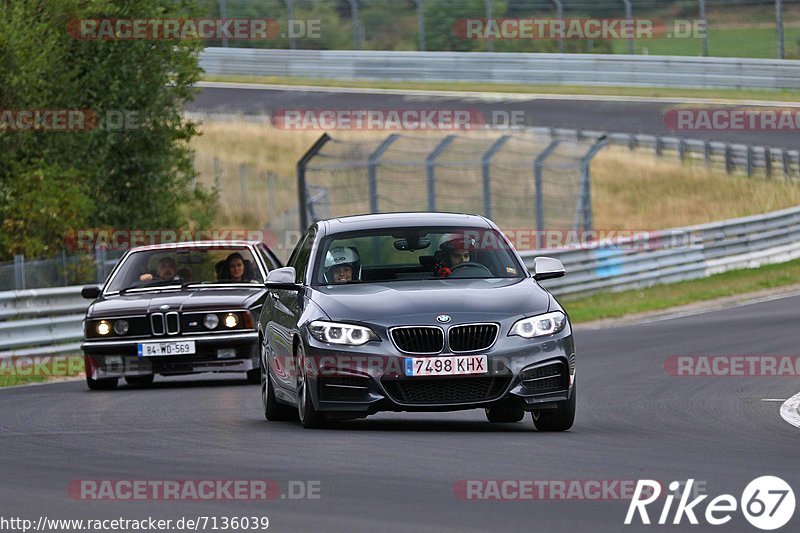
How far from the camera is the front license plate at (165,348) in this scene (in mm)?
16203

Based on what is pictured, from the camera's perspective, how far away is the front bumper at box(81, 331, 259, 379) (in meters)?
16.2

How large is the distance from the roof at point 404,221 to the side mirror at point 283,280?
497 mm

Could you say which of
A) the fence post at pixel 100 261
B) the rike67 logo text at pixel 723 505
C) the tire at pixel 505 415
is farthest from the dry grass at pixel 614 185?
→ the rike67 logo text at pixel 723 505

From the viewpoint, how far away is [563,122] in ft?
153

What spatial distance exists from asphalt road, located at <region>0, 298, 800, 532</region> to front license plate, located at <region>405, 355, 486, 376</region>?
15.7 inches

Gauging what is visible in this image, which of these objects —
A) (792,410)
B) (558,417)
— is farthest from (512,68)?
(558,417)

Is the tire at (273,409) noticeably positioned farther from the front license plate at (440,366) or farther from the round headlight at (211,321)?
the round headlight at (211,321)

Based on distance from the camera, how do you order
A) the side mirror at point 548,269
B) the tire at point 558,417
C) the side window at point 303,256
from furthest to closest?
the side window at point 303,256
the side mirror at point 548,269
the tire at point 558,417

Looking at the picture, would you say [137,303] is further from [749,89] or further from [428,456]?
[749,89]

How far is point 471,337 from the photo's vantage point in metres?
10.5

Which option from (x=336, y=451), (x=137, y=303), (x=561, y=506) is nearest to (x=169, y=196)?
(x=137, y=303)

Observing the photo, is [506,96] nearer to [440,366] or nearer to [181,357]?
[181,357]

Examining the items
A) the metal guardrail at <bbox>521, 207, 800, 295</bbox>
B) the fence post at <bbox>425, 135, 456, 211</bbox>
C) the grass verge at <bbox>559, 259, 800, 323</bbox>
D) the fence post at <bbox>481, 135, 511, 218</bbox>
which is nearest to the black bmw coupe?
the grass verge at <bbox>559, 259, 800, 323</bbox>

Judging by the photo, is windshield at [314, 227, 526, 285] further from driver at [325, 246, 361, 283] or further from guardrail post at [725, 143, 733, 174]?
guardrail post at [725, 143, 733, 174]
